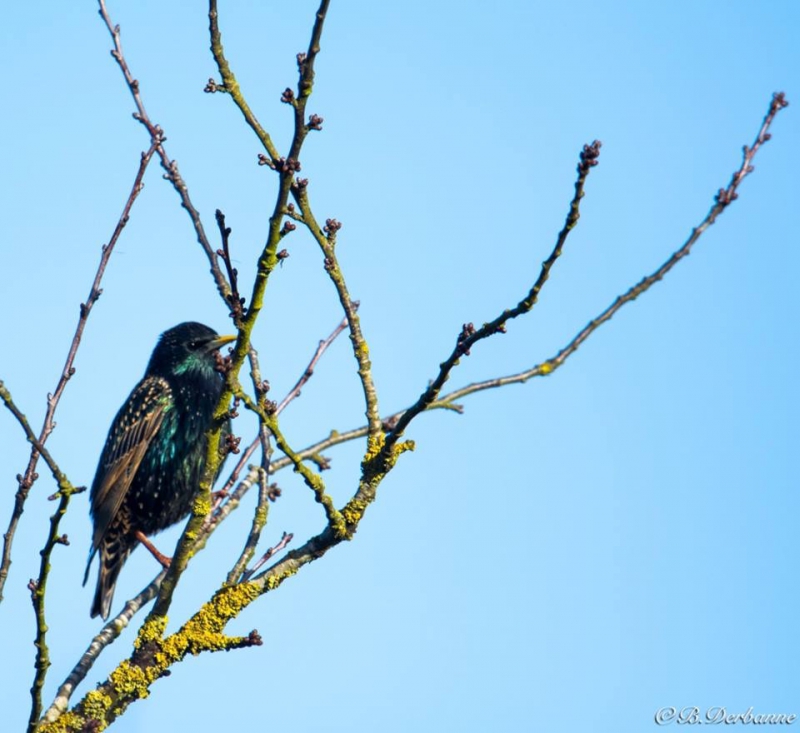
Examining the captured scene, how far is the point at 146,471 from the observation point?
642 centimetres

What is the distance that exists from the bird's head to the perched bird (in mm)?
116

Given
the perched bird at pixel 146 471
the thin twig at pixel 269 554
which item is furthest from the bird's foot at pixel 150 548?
the thin twig at pixel 269 554

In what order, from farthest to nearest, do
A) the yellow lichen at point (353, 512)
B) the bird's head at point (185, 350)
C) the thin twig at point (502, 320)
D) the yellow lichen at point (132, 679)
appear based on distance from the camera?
the bird's head at point (185, 350) < the yellow lichen at point (353, 512) < the yellow lichen at point (132, 679) < the thin twig at point (502, 320)

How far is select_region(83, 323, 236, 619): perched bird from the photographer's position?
20.9 ft

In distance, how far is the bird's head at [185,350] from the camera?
6.77m

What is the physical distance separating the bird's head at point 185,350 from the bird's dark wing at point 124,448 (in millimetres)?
161

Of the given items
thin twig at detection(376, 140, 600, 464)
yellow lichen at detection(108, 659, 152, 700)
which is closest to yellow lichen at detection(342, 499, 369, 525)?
thin twig at detection(376, 140, 600, 464)

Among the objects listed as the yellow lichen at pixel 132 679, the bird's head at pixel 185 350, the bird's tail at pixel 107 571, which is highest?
the bird's head at pixel 185 350

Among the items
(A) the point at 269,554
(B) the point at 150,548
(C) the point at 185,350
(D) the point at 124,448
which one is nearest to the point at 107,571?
(B) the point at 150,548

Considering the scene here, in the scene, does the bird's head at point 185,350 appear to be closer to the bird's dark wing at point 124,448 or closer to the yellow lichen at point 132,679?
the bird's dark wing at point 124,448

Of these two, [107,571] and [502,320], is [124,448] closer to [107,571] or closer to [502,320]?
[107,571]

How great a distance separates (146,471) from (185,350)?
2.71 feet

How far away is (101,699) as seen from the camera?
3.30 meters

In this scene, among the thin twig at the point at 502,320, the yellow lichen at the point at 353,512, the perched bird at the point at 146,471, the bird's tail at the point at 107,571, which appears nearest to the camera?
the thin twig at the point at 502,320
